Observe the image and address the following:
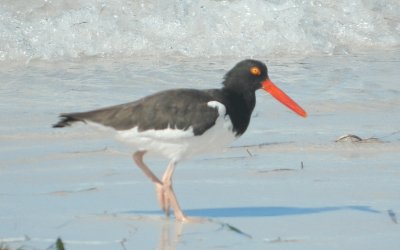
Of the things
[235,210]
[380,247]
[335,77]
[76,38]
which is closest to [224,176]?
[235,210]

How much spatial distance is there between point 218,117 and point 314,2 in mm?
7750

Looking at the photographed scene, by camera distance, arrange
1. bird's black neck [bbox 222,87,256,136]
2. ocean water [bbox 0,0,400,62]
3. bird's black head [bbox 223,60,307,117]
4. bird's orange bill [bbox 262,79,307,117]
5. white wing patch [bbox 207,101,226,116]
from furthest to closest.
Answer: ocean water [bbox 0,0,400,62], bird's orange bill [bbox 262,79,307,117], bird's black head [bbox 223,60,307,117], bird's black neck [bbox 222,87,256,136], white wing patch [bbox 207,101,226,116]

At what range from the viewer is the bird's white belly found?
6.02 metres

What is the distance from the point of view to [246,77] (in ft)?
21.6

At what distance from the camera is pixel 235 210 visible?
6.05 m

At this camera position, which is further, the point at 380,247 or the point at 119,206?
the point at 119,206

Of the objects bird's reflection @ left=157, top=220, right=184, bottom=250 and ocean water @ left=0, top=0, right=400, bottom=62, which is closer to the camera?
bird's reflection @ left=157, top=220, right=184, bottom=250

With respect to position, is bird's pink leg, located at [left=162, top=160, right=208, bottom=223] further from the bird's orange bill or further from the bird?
the bird's orange bill

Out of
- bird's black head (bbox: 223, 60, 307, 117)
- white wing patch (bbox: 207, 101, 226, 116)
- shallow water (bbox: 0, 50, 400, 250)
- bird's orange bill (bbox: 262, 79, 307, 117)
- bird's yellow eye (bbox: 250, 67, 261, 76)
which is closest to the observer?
shallow water (bbox: 0, 50, 400, 250)

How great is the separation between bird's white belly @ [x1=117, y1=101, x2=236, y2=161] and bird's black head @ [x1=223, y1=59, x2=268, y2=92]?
0.40 metres

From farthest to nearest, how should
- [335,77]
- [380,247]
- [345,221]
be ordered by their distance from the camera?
[335,77] < [345,221] < [380,247]

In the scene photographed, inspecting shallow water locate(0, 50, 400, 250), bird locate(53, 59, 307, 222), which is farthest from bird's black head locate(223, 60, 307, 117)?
shallow water locate(0, 50, 400, 250)

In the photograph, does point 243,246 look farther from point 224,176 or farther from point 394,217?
point 224,176

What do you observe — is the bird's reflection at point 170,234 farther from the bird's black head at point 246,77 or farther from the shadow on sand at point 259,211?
the bird's black head at point 246,77
